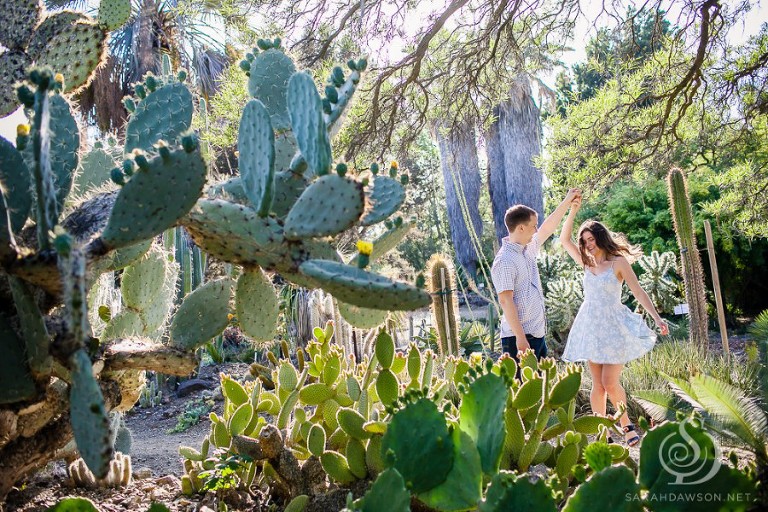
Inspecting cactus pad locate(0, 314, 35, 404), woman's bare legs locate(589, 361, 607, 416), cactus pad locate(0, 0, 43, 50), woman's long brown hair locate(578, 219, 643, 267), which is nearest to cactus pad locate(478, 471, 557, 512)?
cactus pad locate(0, 314, 35, 404)

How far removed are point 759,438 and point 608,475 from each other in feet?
2.91

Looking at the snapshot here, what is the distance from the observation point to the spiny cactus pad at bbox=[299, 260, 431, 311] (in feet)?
4.93

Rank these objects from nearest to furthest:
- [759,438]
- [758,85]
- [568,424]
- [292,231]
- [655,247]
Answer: [292,231] < [759,438] < [568,424] < [758,85] < [655,247]

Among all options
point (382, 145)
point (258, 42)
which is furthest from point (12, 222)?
point (382, 145)

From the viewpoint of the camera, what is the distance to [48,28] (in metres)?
2.55

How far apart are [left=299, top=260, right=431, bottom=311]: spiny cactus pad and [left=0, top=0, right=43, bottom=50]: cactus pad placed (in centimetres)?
170

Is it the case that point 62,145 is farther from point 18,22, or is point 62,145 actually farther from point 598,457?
point 598,457

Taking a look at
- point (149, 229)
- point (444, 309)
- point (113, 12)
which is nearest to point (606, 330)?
point (444, 309)

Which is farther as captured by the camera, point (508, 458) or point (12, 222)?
point (508, 458)

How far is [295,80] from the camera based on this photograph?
176cm

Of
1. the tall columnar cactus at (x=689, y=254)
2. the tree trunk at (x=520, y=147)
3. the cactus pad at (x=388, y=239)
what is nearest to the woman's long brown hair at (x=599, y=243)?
the tall columnar cactus at (x=689, y=254)

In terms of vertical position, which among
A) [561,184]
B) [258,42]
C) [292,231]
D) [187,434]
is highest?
[561,184]

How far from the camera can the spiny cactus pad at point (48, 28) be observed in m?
2.53

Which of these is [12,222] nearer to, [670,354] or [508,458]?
[508,458]
